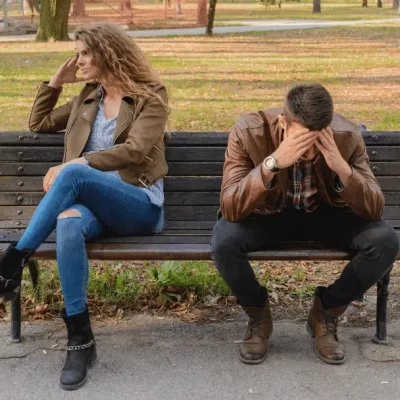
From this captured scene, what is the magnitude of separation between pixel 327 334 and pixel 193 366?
629 millimetres

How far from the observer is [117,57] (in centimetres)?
420

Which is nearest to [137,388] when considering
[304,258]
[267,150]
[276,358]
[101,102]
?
[276,358]

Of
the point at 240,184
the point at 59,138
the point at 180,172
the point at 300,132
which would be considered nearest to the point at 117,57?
the point at 59,138

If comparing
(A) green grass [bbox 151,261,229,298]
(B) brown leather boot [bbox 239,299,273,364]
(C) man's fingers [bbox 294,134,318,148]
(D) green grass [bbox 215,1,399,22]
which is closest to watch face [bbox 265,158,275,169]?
(C) man's fingers [bbox 294,134,318,148]

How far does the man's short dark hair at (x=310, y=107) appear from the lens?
3.49 meters

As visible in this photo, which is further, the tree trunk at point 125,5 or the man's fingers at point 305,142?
the tree trunk at point 125,5

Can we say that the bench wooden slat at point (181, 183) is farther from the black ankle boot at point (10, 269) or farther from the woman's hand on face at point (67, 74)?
the black ankle boot at point (10, 269)

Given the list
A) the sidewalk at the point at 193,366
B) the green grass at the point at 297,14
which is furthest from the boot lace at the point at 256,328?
the green grass at the point at 297,14

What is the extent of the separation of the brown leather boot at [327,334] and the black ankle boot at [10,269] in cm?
135

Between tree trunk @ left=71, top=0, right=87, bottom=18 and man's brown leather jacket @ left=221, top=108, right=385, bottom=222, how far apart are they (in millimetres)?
25847

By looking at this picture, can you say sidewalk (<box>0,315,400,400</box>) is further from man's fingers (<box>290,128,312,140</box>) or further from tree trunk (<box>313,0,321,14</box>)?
tree trunk (<box>313,0,321,14</box>)

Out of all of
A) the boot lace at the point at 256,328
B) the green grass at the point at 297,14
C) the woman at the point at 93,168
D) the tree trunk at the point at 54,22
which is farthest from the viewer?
the green grass at the point at 297,14

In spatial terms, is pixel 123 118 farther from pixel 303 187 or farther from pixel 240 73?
pixel 240 73

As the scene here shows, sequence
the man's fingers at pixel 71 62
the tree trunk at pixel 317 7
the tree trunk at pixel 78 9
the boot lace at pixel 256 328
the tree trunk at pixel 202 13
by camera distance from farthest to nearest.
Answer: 1. the tree trunk at pixel 317 7
2. the tree trunk at pixel 202 13
3. the tree trunk at pixel 78 9
4. the man's fingers at pixel 71 62
5. the boot lace at pixel 256 328
